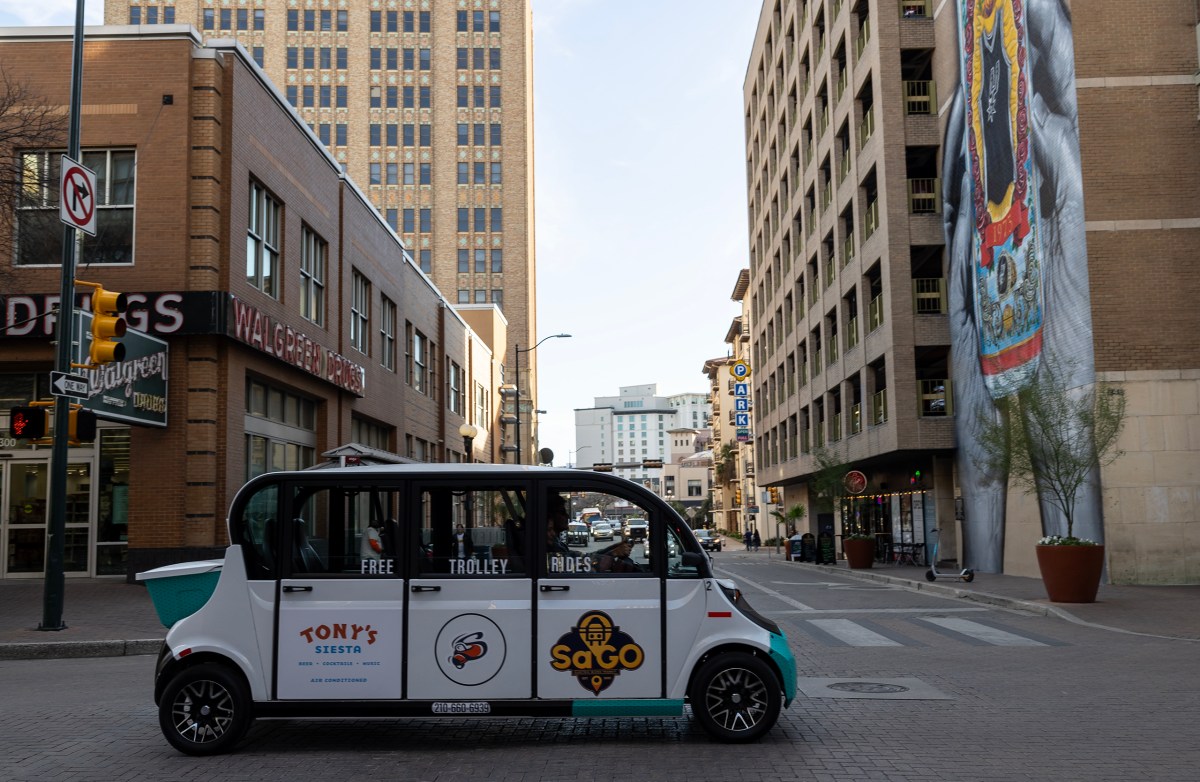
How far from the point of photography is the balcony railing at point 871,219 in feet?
118

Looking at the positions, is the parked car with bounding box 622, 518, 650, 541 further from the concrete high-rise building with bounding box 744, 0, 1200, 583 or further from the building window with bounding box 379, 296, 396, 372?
the building window with bounding box 379, 296, 396, 372

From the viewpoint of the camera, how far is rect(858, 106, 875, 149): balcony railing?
3638 cm

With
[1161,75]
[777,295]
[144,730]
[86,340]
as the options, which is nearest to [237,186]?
[86,340]

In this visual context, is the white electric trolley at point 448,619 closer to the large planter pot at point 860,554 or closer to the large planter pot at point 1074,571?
the large planter pot at point 1074,571

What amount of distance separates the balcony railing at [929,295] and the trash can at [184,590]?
2908cm

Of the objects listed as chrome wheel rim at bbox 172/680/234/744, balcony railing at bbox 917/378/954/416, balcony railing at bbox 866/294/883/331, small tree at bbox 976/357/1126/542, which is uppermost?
balcony railing at bbox 866/294/883/331

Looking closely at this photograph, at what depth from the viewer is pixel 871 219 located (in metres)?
37.0

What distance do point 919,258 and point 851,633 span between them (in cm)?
2331

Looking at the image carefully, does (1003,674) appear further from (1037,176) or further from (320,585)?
(1037,176)

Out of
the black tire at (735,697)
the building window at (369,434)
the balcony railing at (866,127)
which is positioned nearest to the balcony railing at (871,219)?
the balcony railing at (866,127)

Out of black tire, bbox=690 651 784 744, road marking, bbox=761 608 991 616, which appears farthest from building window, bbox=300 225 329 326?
black tire, bbox=690 651 784 744

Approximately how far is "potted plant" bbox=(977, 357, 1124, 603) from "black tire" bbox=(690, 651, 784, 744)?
12.1 meters

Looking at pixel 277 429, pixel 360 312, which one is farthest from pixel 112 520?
pixel 360 312

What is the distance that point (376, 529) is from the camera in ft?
25.5
